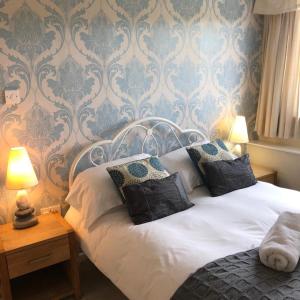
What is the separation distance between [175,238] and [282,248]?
56cm

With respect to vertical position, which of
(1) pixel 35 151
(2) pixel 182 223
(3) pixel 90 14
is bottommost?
(2) pixel 182 223

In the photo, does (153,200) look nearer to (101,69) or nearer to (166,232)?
(166,232)

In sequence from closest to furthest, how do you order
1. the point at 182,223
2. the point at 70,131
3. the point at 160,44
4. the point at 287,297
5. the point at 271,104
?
the point at 287,297, the point at 182,223, the point at 70,131, the point at 160,44, the point at 271,104

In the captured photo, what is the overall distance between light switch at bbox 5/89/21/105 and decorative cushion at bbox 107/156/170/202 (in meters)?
0.77

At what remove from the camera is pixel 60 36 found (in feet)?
7.28

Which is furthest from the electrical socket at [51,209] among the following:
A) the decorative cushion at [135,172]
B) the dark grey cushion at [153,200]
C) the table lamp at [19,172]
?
the dark grey cushion at [153,200]

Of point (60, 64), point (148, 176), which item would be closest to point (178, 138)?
Result: point (148, 176)

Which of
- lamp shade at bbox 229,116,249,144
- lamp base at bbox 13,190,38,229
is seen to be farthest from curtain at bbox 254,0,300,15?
lamp base at bbox 13,190,38,229

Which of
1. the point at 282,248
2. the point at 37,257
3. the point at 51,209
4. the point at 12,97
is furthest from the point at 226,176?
the point at 12,97

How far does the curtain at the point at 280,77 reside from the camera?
3086 mm

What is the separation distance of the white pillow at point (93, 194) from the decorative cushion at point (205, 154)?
0.68 meters

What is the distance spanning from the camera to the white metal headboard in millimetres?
2443

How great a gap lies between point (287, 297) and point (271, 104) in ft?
7.96

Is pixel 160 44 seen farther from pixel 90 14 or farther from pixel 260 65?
pixel 260 65
